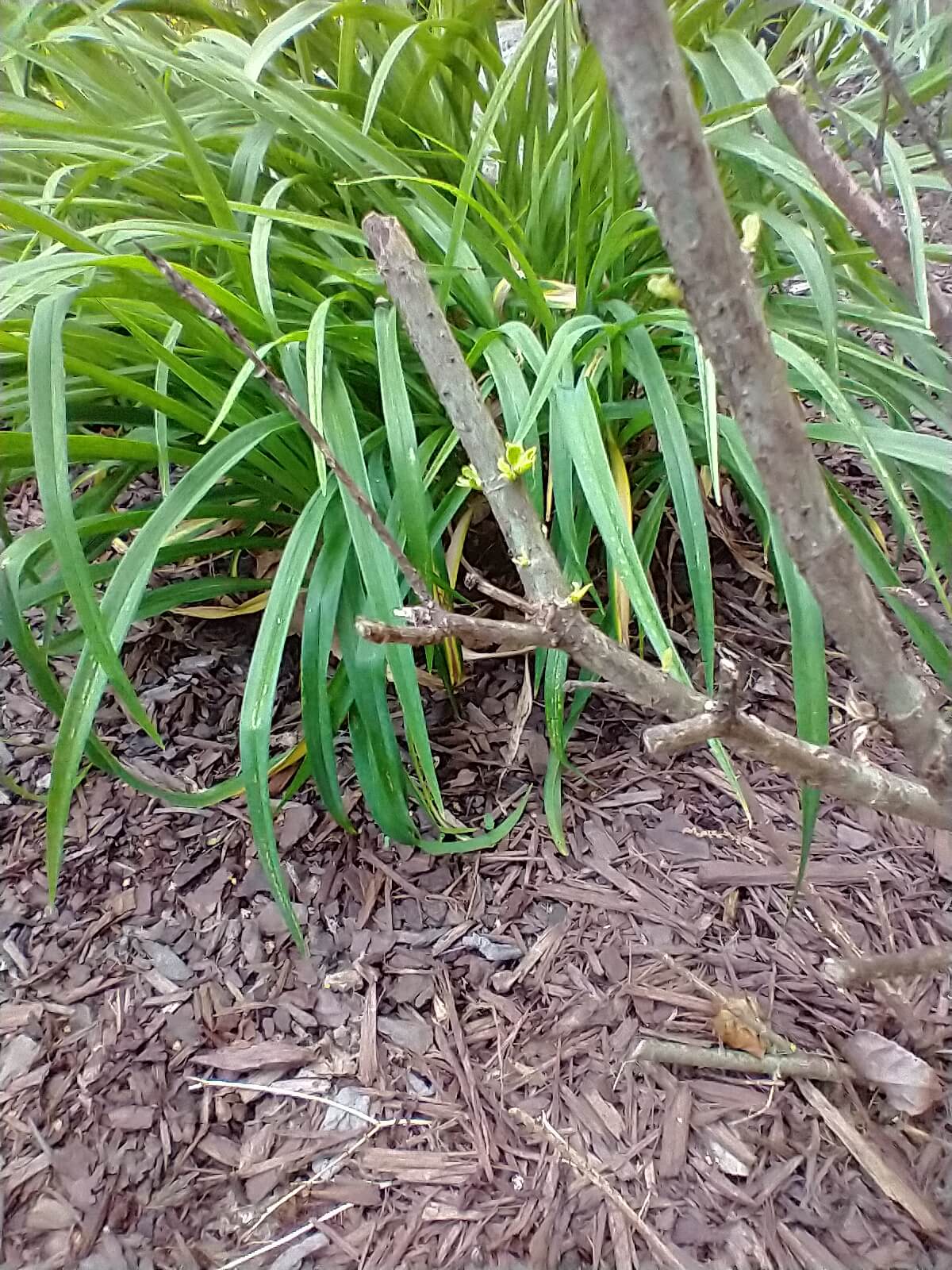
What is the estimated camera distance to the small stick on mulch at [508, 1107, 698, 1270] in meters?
0.52

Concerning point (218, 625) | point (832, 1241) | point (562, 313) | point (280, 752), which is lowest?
point (832, 1241)

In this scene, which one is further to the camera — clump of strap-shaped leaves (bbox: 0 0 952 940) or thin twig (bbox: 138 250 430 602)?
clump of strap-shaped leaves (bbox: 0 0 952 940)

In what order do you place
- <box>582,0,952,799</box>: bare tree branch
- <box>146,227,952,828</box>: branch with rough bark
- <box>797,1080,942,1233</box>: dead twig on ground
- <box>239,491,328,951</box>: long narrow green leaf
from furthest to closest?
<box>239,491,328,951</box>: long narrow green leaf
<box>797,1080,942,1233</box>: dead twig on ground
<box>146,227,952,828</box>: branch with rough bark
<box>582,0,952,799</box>: bare tree branch

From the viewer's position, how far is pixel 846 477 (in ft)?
3.48

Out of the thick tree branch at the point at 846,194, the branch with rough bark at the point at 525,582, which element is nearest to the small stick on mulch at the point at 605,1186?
the branch with rough bark at the point at 525,582

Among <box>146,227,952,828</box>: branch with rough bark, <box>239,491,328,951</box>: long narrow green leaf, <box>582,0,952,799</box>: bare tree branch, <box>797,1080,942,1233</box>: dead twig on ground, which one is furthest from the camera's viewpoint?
<box>239,491,328,951</box>: long narrow green leaf

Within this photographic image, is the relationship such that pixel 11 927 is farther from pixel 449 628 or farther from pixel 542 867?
pixel 449 628

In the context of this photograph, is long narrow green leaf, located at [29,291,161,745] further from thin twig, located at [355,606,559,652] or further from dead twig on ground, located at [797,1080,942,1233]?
dead twig on ground, located at [797,1080,942,1233]

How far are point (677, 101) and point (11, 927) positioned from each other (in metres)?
0.86

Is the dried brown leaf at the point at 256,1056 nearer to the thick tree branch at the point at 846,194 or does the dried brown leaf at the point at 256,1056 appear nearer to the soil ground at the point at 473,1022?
the soil ground at the point at 473,1022

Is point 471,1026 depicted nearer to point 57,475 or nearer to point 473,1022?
point 473,1022

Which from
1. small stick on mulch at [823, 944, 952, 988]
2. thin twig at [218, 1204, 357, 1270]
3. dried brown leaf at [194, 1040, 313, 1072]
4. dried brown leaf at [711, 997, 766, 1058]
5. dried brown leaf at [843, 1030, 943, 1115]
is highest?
small stick on mulch at [823, 944, 952, 988]

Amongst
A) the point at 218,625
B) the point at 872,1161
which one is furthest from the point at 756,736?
the point at 218,625

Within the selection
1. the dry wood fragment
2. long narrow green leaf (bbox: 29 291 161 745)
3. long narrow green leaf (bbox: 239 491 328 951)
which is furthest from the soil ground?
long narrow green leaf (bbox: 29 291 161 745)
